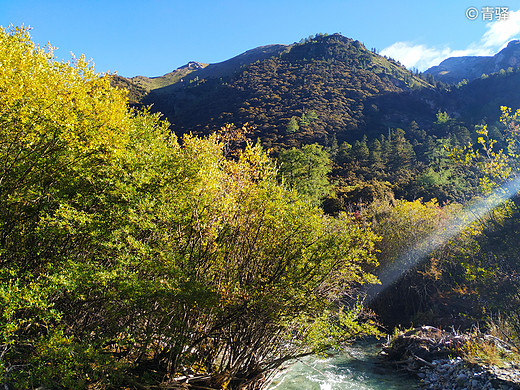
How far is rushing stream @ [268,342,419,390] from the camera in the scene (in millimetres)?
12000

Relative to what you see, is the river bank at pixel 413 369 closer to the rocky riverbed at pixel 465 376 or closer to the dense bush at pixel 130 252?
the rocky riverbed at pixel 465 376

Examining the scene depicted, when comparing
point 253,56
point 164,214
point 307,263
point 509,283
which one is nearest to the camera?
point 164,214

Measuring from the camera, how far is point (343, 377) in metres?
13.3

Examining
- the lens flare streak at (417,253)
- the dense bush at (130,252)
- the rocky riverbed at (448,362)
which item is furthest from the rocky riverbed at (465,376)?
the lens flare streak at (417,253)

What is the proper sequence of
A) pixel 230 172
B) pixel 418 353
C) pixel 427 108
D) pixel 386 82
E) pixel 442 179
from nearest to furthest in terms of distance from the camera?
1. pixel 230 172
2. pixel 418 353
3. pixel 442 179
4. pixel 427 108
5. pixel 386 82

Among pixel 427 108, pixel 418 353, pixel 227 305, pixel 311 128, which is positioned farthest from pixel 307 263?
pixel 427 108

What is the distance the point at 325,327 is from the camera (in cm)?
837

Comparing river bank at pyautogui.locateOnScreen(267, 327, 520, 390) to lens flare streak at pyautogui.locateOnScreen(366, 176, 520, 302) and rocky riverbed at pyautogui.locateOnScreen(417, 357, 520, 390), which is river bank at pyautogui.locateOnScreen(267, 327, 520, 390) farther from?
lens flare streak at pyautogui.locateOnScreen(366, 176, 520, 302)

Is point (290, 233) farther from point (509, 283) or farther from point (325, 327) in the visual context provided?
point (509, 283)

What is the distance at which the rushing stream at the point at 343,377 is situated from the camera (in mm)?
12000

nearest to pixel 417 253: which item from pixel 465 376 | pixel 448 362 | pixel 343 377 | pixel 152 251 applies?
pixel 448 362

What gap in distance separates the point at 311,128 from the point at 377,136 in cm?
1764

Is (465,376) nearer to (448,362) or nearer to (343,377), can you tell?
(448,362)

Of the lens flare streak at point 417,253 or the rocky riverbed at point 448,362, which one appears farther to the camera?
the lens flare streak at point 417,253
